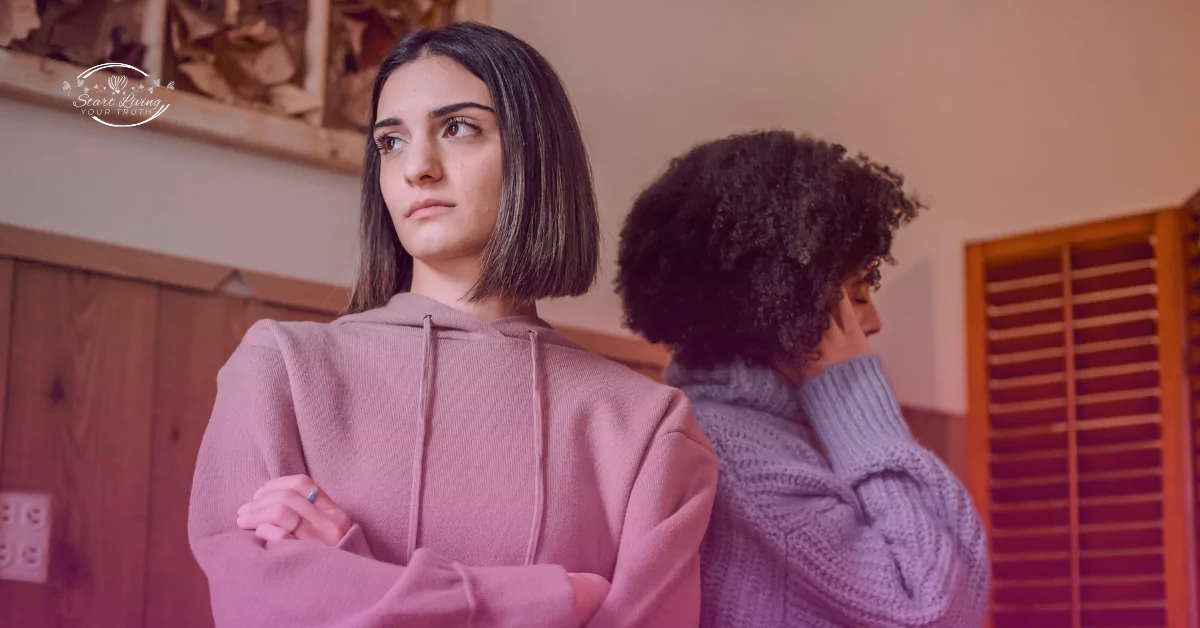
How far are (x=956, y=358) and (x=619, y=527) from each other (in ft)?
4.28

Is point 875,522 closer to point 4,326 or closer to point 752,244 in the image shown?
point 752,244

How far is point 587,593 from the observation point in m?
0.89

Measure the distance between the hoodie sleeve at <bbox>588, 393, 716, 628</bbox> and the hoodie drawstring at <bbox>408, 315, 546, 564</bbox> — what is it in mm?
74

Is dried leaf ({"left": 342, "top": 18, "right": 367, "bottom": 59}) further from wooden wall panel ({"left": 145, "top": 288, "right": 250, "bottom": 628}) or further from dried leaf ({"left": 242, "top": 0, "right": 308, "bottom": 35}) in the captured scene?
wooden wall panel ({"left": 145, "top": 288, "right": 250, "bottom": 628})

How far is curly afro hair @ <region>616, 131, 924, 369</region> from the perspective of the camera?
1.24m

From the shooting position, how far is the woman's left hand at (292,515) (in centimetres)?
83

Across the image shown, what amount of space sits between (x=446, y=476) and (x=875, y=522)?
0.49 meters

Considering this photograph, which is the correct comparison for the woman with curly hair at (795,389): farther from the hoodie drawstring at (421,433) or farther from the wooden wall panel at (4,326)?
the wooden wall panel at (4,326)

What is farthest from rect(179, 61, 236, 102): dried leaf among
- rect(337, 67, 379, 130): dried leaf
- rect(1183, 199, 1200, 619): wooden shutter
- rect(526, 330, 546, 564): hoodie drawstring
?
rect(1183, 199, 1200, 619): wooden shutter

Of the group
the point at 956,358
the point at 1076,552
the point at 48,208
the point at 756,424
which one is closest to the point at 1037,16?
the point at 956,358

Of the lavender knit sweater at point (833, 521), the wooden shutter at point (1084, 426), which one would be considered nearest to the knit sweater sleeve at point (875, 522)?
the lavender knit sweater at point (833, 521)

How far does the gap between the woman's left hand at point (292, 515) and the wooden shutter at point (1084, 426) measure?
4.65 ft

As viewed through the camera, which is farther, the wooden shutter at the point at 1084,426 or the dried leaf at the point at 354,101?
the wooden shutter at the point at 1084,426

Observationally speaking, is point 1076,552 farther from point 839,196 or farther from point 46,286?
point 46,286
